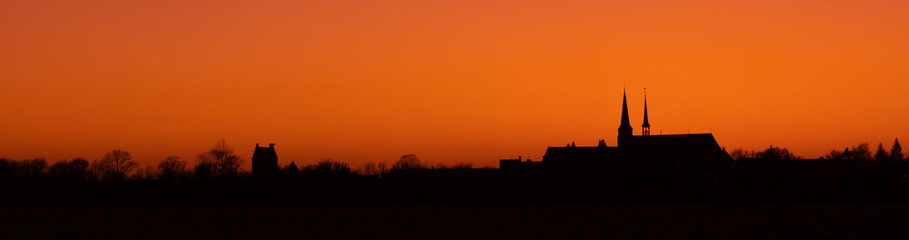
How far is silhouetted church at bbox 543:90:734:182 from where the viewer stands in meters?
130

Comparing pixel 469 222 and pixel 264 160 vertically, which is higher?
pixel 264 160

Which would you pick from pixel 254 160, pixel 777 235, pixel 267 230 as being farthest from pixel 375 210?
pixel 254 160

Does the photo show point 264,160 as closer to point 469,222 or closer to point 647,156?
point 647,156

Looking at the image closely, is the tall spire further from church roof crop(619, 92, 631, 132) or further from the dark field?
the dark field

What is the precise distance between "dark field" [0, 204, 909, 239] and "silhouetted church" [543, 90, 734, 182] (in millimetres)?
60407

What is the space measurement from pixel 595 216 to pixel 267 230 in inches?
719

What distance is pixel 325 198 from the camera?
275 feet

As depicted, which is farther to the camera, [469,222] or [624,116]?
[624,116]

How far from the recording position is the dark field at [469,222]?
42.4m

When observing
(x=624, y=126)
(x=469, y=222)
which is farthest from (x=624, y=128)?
(x=469, y=222)

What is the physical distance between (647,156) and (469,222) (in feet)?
341

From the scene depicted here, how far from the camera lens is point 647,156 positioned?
151875mm

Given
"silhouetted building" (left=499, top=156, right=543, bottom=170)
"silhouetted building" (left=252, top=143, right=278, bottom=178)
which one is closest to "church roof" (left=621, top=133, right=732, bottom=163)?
"silhouetted building" (left=499, top=156, right=543, bottom=170)

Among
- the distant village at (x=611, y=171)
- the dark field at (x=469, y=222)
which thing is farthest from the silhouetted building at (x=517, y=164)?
the dark field at (x=469, y=222)
